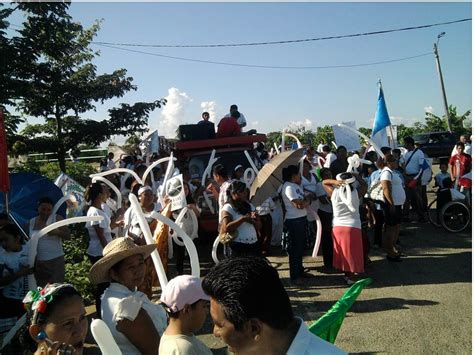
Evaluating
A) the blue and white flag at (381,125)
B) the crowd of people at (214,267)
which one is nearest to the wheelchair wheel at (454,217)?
the crowd of people at (214,267)

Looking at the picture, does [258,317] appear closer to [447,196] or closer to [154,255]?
[154,255]

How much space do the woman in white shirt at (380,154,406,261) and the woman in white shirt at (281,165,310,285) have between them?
4.77 feet

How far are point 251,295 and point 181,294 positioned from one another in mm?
779

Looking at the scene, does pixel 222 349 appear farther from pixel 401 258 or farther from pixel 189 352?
pixel 401 258

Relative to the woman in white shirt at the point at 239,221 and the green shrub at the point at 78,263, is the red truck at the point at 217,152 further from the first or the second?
the woman in white shirt at the point at 239,221

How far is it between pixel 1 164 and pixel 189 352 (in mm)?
4033

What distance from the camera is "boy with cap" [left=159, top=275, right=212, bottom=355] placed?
2121 millimetres

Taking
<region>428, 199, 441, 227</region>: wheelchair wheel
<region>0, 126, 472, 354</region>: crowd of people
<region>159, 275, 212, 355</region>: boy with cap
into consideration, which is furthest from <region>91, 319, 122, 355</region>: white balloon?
<region>428, 199, 441, 227</region>: wheelchair wheel

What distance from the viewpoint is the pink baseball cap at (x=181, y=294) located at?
2182 millimetres

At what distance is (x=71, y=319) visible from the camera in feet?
6.88

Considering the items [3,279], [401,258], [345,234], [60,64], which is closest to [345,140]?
[401,258]

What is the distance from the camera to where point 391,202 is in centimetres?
654

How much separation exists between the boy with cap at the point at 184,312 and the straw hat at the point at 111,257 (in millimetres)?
552

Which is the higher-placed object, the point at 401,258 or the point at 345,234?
the point at 345,234
